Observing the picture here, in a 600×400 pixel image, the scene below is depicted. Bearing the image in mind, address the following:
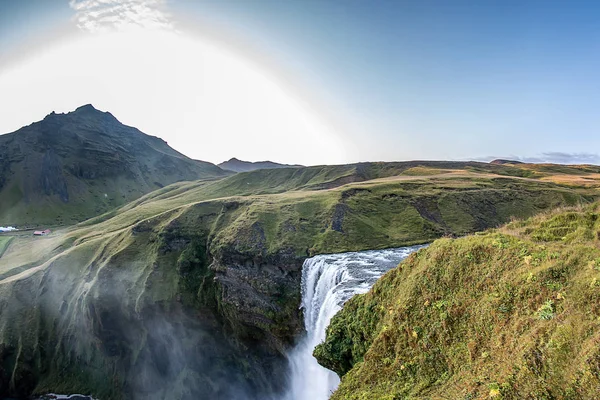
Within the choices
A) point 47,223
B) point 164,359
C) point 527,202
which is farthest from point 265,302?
point 47,223

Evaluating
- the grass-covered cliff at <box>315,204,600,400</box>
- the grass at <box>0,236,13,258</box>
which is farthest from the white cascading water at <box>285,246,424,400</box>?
the grass at <box>0,236,13,258</box>

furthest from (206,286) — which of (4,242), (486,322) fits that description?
(4,242)

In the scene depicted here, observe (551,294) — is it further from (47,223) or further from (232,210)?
(47,223)

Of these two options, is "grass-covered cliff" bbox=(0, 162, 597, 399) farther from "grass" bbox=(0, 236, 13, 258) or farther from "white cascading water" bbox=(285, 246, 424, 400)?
"grass" bbox=(0, 236, 13, 258)

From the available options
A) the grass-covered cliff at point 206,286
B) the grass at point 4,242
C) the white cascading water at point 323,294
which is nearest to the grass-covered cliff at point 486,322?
the white cascading water at point 323,294

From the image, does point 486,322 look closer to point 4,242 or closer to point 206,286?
point 206,286
